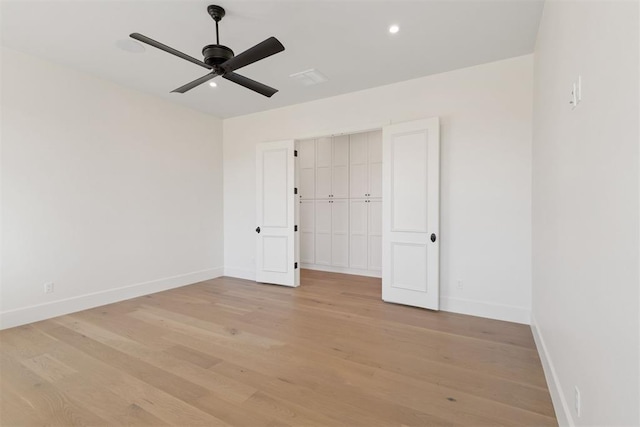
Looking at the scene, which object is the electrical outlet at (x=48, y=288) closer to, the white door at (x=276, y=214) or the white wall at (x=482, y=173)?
the white door at (x=276, y=214)

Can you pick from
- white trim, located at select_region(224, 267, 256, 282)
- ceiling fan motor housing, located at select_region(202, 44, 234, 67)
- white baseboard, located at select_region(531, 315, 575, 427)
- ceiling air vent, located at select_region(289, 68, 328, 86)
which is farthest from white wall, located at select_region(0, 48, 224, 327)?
white baseboard, located at select_region(531, 315, 575, 427)

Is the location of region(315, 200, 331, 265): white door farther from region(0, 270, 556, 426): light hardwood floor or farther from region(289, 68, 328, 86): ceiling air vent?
region(289, 68, 328, 86): ceiling air vent

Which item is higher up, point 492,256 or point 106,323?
point 492,256

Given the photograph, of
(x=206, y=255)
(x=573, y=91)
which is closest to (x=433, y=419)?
(x=573, y=91)

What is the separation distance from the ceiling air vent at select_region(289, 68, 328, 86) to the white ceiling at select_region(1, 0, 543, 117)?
7 cm

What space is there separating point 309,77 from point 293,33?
3.04ft

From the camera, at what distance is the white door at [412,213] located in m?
3.53

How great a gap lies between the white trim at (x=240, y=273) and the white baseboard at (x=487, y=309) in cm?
319

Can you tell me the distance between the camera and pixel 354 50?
3092mm

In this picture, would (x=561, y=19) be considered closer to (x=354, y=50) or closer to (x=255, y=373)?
(x=354, y=50)

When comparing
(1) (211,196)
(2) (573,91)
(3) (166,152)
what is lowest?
(1) (211,196)

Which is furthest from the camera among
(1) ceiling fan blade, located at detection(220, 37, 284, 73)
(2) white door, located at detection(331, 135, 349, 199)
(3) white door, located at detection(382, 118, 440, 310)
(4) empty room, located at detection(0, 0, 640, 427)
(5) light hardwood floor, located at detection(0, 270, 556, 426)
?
(2) white door, located at detection(331, 135, 349, 199)

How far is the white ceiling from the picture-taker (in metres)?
2.42

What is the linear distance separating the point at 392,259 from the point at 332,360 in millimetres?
1805
